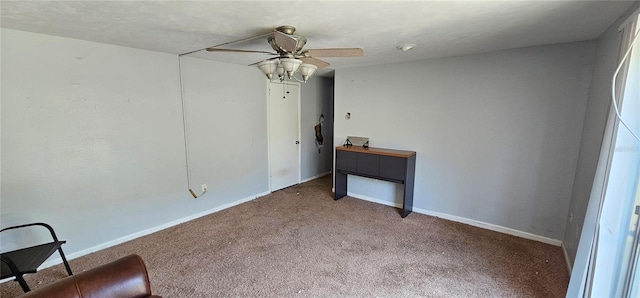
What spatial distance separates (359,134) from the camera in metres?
4.19

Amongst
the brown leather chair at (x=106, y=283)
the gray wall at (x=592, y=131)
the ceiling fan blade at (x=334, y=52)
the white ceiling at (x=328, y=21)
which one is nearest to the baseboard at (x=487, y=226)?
the gray wall at (x=592, y=131)

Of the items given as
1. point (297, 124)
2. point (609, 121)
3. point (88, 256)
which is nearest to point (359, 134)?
point (297, 124)

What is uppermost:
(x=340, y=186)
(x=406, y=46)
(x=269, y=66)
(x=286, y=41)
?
(x=406, y=46)

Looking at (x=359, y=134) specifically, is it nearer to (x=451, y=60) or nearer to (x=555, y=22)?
(x=451, y=60)

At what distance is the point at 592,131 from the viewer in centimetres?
223

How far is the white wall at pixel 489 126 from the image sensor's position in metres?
2.70

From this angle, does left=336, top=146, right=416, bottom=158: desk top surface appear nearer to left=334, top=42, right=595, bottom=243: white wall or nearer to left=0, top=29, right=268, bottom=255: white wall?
left=334, top=42, right=595, bottom=243: white wall

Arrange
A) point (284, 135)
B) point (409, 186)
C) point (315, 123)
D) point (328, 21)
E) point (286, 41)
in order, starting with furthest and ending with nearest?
point (315, 123), point (284, 135), point (409, 186), point (328, 21), point (286, 41)

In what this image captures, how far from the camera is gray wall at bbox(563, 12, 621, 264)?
1.96m

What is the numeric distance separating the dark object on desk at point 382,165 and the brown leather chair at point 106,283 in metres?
2.84

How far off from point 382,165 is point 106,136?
3119mm

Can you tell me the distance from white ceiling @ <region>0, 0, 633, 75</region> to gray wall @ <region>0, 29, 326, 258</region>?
0.97 feet

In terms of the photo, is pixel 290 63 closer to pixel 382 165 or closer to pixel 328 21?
pixel 328 21

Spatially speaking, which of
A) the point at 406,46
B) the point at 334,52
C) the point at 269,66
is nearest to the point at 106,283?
the point at 269,66
